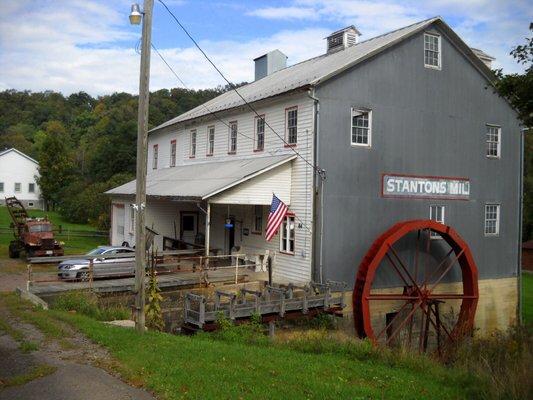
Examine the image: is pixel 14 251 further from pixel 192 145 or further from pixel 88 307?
pixel 88 307

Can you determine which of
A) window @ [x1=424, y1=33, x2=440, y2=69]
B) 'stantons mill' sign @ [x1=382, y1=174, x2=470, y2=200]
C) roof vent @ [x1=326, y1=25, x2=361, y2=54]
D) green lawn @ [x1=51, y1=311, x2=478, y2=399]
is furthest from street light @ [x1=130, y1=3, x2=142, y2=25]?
A: roof vent @ [x1=326, y1=25, x2=361, y2=54]

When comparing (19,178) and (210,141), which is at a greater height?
(19,178)

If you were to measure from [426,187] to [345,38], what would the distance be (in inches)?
319

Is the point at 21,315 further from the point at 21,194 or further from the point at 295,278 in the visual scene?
the point at 21,194

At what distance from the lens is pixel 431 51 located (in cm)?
2208

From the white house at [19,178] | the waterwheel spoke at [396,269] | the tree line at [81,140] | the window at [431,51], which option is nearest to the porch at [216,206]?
the waterwheel spoke at [396,269]

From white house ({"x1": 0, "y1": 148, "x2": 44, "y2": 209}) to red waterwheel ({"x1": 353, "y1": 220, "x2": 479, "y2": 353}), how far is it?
6136 centimetres

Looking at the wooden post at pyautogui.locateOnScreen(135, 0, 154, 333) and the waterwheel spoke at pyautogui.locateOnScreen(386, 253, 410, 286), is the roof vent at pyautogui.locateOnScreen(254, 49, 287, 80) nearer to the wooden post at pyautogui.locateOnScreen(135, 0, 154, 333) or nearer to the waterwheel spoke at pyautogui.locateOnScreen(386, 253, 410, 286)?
the waterwheel spoke at pyautogui.locateOnScreen(386, 253, 410, 286)

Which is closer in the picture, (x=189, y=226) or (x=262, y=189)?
(x=262, y=189)

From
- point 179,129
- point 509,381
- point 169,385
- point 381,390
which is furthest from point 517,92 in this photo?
point 179,129

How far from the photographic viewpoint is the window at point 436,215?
866 inches

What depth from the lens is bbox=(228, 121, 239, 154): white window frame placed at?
24058 mm

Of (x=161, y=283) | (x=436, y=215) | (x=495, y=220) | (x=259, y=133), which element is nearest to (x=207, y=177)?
(x=259, y=133)

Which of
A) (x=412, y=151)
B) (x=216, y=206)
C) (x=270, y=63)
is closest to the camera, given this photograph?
(x=412, y=151)
